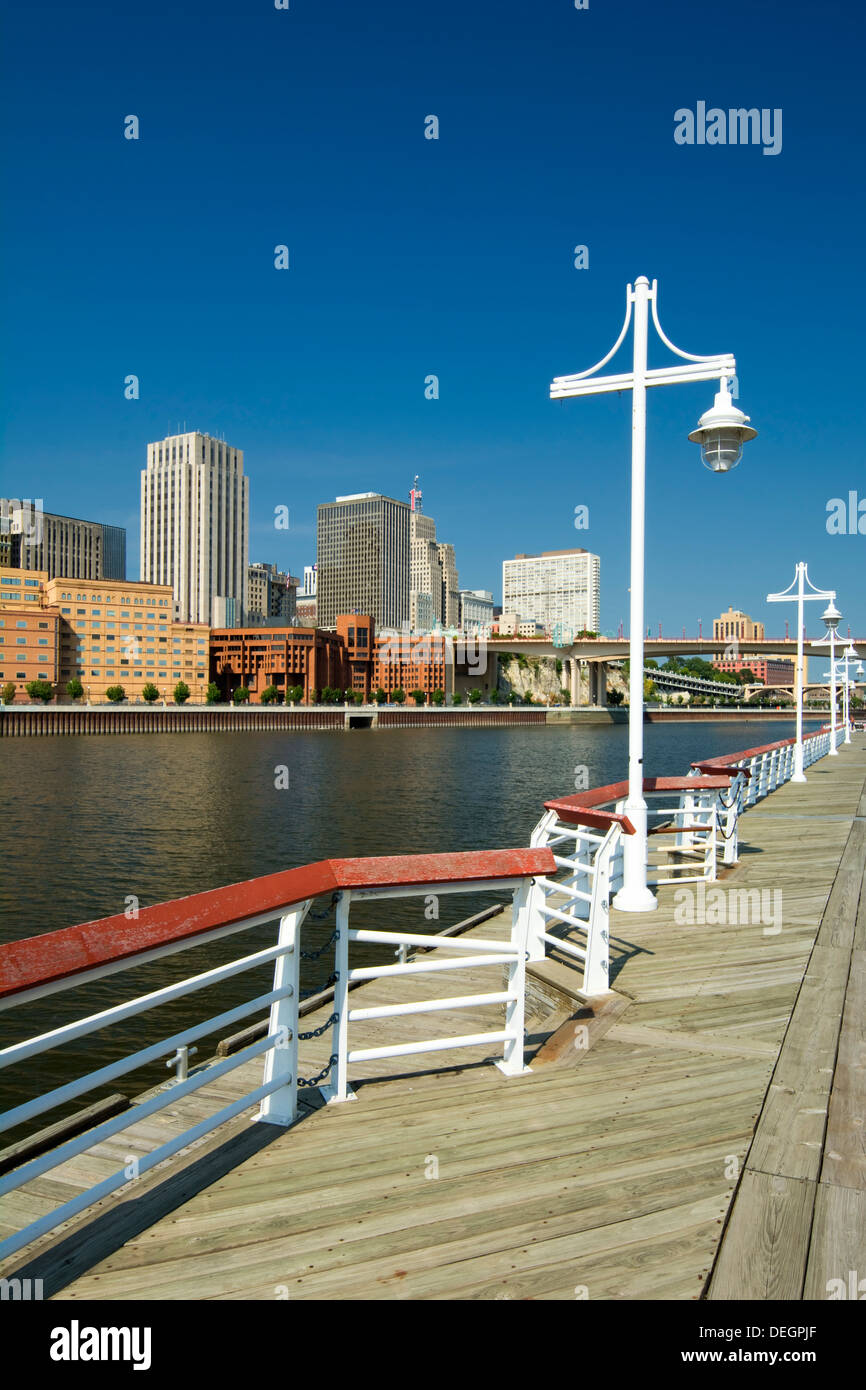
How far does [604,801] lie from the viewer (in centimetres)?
917

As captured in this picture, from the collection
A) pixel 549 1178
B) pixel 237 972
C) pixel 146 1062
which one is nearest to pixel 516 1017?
pixel 549 1178

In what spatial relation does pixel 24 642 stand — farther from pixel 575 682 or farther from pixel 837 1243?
pixel 837 1243

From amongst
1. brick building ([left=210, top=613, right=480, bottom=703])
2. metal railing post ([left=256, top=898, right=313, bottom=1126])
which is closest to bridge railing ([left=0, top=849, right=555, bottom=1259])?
metal railing post ([left=256, top=898, right=313, bottom=1126])

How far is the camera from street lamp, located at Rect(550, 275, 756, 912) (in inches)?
345

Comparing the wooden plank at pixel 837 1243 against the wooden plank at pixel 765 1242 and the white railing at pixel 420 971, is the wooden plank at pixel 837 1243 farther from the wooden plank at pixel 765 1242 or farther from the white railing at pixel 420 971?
the white railing at pixel 420 971

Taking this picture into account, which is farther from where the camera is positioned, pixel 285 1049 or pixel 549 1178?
pixel 285 1049

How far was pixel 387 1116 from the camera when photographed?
4598mm

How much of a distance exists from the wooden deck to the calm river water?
6.34 m

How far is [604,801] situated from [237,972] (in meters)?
5.49

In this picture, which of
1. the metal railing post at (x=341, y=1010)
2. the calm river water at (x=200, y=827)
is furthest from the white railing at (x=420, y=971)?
the calm river water at (x=200, y=827)

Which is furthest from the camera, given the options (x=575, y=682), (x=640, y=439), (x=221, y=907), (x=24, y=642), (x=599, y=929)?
(x=575, y=682)

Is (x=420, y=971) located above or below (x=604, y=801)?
below
